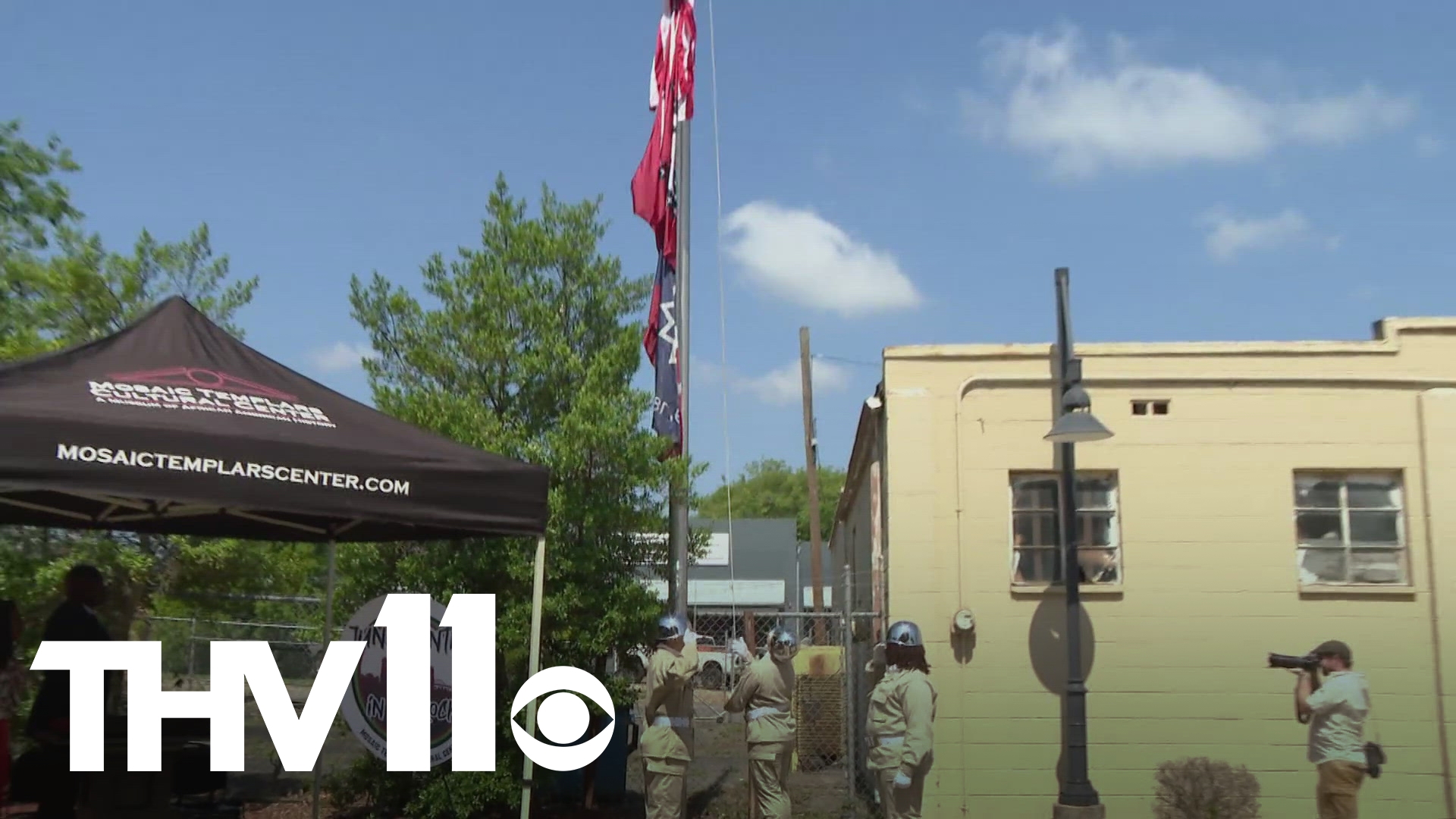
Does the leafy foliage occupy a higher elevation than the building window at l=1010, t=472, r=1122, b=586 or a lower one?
lower

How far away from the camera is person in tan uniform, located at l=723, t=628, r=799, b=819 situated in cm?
984

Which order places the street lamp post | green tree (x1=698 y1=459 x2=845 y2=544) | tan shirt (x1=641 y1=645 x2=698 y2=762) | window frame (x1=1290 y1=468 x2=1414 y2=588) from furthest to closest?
green tree (x1=698 y1=459 x2=845 y2=544), window frame (x1=1290 y1=468 x2=1414 y2=588), the street lamp post, tan shirt (x1=641 y1=645 x2=698 y2=762)

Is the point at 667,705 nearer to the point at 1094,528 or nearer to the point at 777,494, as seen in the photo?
the point at 1094,528

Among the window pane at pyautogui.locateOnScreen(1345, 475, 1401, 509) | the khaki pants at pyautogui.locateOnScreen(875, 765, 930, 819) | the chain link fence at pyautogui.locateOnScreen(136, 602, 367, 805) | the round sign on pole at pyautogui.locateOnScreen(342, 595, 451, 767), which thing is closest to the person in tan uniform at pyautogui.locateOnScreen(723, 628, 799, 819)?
the khaki pants at pyautogui.locateOnScreen(875, 765, 930, 819)

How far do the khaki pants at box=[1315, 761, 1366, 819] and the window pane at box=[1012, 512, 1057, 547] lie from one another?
9.56ft

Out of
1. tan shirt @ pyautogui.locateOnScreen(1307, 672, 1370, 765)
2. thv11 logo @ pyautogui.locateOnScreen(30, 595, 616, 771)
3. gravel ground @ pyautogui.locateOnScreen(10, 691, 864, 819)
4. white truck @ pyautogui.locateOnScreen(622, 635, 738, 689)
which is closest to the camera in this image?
thv11 logo @ pyautogui.locateOnScreen(30, 595, 616, 771)

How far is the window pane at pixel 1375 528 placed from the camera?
11234mm

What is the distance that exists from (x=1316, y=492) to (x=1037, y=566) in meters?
2.58

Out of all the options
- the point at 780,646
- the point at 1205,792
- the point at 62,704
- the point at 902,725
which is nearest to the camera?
the point at 62,704

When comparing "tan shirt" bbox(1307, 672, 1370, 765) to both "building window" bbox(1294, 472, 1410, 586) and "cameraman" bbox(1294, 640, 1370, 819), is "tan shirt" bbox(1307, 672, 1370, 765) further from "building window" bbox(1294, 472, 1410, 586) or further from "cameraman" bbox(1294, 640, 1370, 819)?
"building window" bbox(1294, 472, 1410, 586)

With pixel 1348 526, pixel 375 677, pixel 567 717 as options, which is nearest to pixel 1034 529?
pixel 1348 526

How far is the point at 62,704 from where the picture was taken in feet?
25.9

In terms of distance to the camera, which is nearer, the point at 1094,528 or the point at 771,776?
the point at 771,776

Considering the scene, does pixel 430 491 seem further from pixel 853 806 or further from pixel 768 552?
pixel 768 552
